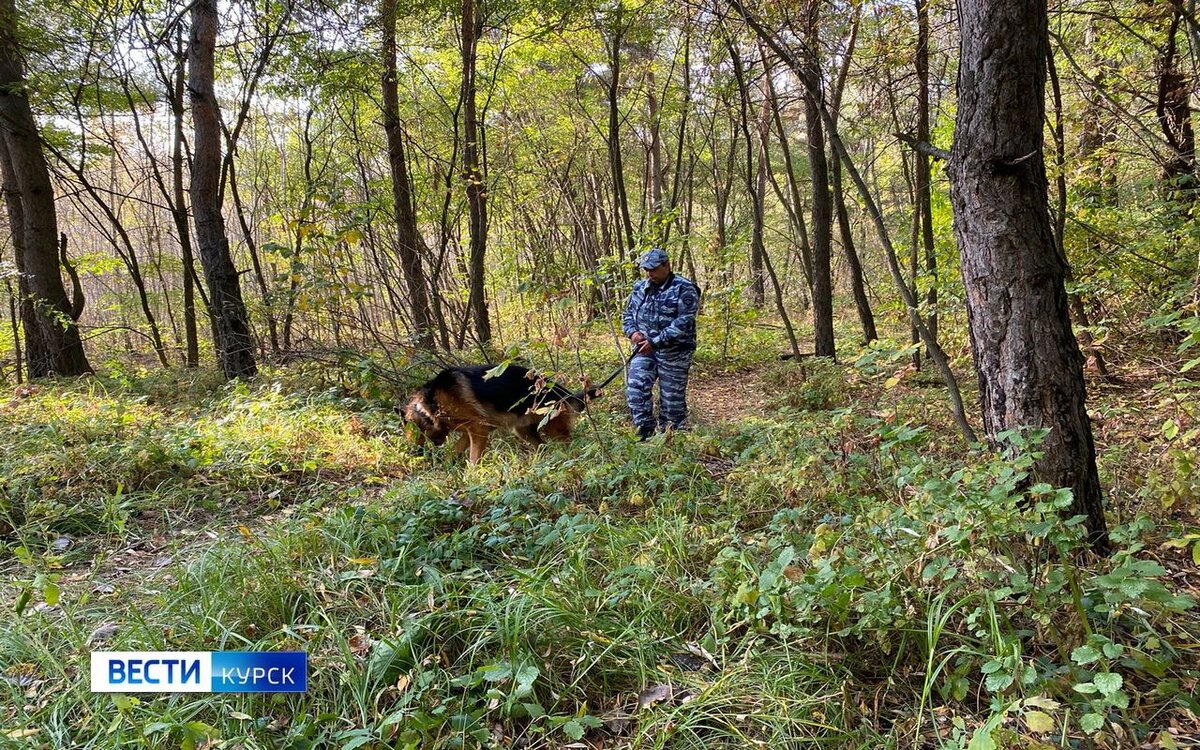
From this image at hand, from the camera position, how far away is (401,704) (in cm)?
189

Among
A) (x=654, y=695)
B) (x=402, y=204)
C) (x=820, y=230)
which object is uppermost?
(x=402, y=204)

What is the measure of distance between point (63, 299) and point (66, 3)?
373 cm

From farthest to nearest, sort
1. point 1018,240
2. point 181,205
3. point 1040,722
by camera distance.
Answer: point 181,205
point 1018,240
point 1040,722

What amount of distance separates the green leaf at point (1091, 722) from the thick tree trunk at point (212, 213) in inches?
308

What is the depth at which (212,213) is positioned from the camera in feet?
24.1

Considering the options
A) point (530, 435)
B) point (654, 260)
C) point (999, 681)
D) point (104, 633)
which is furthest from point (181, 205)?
point (999, 681)

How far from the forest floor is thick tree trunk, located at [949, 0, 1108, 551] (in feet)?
0.97

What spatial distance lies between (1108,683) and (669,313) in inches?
163

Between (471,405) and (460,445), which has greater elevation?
(471,405)

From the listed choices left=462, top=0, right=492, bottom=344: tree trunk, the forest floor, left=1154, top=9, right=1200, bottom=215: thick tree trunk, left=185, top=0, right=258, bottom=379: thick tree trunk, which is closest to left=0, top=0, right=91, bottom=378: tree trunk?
left=185, top=0, right=258, bottom=379: thick tree trunk

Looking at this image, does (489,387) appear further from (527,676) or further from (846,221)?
(846,221)

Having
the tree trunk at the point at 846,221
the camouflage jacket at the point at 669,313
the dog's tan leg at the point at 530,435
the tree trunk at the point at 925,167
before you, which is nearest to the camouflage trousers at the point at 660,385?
the camouflage jacket at the point at 669,313

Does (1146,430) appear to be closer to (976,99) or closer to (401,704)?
(976,99)

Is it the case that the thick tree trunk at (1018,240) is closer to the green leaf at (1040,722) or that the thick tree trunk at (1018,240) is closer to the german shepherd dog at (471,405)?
the green leaf at (1040,722)
